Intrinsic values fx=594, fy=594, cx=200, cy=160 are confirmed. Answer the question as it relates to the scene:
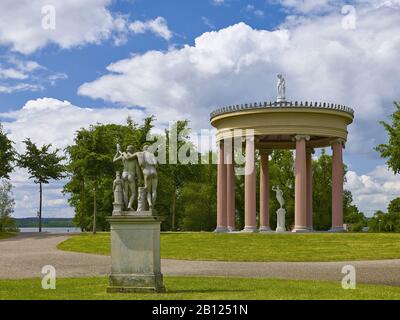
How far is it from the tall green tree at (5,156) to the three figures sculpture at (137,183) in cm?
4738

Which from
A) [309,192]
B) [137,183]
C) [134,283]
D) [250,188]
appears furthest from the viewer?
[309,192]

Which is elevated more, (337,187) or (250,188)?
(337,187)

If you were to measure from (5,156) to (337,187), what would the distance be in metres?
34.8

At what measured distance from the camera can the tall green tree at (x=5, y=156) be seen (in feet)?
204

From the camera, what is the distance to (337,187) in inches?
1939

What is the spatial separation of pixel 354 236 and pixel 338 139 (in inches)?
423

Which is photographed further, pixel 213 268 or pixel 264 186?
pixel 264 186

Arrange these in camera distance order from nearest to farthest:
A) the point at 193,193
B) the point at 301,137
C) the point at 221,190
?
the point at 301,137 < the point at 221,190 < the point at 193,193

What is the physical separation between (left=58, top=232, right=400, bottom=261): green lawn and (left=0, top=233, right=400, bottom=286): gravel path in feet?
7.48

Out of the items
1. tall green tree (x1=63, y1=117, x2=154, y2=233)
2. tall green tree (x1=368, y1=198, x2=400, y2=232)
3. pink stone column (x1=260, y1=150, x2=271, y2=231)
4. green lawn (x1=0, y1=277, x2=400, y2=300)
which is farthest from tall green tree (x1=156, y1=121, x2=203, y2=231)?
green lawn (x1=0, y1=277, x2=400, y2=300)

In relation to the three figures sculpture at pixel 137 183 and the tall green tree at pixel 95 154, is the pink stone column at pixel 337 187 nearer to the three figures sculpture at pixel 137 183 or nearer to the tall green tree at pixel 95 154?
the tall green tree at pixel 95 154

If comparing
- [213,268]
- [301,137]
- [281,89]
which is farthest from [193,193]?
[213,268]

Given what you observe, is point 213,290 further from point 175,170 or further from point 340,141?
point 175,170
